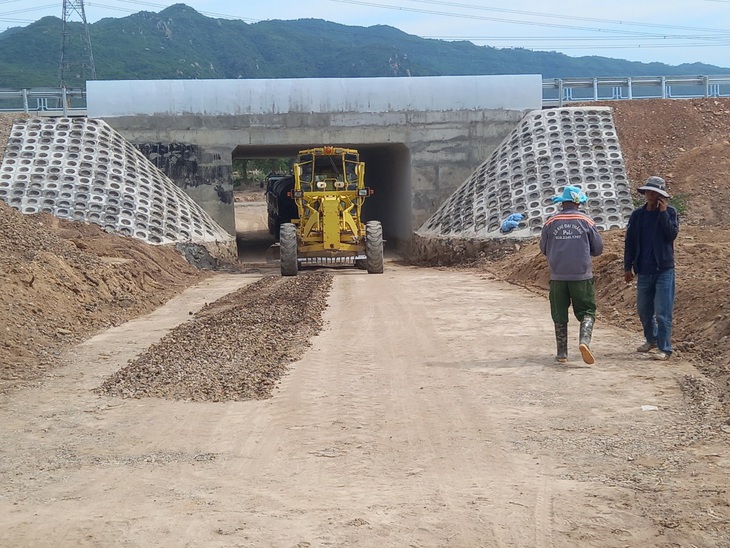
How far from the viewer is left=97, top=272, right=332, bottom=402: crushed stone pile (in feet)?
29.2

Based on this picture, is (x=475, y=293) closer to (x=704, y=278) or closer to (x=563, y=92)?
(x=704, y=278)

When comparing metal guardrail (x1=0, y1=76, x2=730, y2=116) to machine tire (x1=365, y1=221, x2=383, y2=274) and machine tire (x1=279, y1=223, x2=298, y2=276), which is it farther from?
machine tire (x1=279, y1=223, x2=298, y2=276)

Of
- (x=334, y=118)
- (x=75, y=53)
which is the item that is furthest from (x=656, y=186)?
(x=75, y=53)

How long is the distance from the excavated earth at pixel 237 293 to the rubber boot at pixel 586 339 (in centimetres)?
109

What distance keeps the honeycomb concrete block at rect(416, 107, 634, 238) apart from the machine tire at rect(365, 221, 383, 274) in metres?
3.51

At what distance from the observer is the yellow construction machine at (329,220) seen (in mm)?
21906

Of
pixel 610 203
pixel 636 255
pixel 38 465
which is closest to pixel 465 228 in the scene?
pixel 610 203

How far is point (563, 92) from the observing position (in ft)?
96.5

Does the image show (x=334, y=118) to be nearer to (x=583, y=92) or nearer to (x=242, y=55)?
(x=583, y=92)

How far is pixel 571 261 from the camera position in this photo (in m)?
10.2

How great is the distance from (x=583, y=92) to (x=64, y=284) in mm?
19678

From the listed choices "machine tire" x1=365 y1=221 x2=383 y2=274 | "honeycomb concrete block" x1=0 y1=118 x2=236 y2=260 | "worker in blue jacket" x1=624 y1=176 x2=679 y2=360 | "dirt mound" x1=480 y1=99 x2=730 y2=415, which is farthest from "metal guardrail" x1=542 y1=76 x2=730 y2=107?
"worker in blue jacket" x1=624 y1=176 x2=679 y2=360

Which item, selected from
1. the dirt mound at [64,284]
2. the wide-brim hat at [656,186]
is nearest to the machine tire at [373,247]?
the dirt mound at [64,284]

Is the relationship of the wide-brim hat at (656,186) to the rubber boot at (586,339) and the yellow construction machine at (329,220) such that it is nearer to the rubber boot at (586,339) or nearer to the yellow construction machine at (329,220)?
the rubber boot at (586,339)
